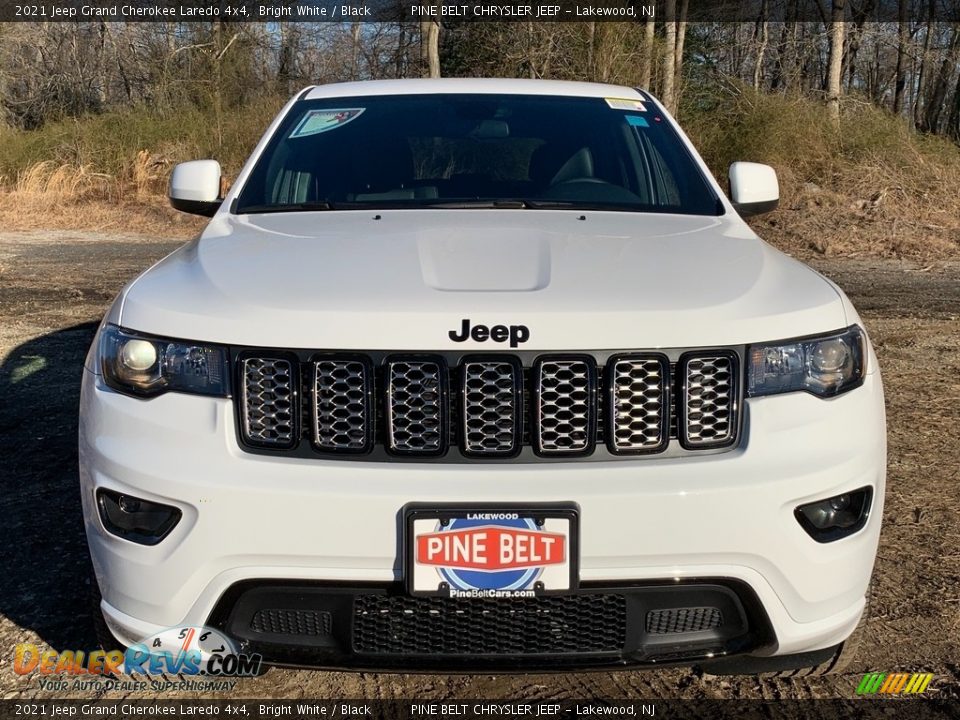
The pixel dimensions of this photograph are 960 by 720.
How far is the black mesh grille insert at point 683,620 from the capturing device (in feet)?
6.80

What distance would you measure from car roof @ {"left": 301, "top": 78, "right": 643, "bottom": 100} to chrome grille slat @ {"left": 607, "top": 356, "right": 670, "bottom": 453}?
6.65 ft

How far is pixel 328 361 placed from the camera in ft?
6.75

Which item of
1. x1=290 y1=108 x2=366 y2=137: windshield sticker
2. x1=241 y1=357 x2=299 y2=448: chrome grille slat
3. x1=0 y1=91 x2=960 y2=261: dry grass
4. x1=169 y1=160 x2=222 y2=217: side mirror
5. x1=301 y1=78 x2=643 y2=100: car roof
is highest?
x1=301 y1=78 x2=643 y2=100: car roof

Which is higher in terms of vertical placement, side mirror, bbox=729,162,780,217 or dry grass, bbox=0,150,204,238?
side mirror, bbox=729,162,780,217

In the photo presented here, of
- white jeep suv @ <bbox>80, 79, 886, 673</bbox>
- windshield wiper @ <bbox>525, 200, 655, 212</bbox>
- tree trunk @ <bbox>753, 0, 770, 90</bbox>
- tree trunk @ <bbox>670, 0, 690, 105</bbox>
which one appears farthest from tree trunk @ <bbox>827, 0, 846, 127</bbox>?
white jeep suv @ <bbox>80, 79, 886, 673</bbox>

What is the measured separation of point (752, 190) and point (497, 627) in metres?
2.04

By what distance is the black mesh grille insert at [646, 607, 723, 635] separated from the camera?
2072mm

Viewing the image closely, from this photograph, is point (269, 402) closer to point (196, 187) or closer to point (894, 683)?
point (196, 187)

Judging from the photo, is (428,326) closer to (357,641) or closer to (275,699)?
(357,641)

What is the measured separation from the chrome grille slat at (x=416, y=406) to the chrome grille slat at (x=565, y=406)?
0.21 metres

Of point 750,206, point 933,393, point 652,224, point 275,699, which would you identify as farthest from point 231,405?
point 933,393

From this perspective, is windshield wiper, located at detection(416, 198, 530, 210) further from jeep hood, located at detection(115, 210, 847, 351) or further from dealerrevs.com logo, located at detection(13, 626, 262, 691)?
dealerrevs.com logo, located at detection(13, 626, 262, 691)

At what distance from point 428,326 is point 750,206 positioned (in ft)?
6.03

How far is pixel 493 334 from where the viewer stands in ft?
6.64
